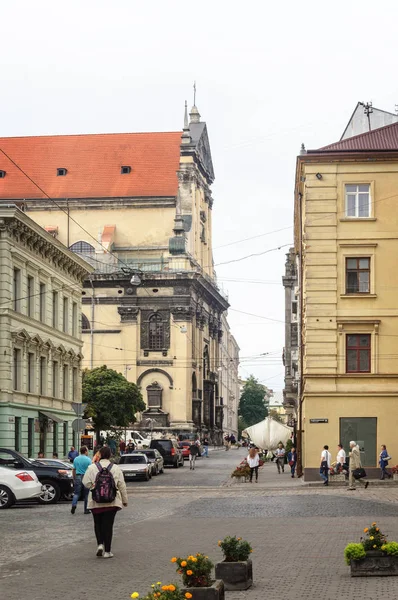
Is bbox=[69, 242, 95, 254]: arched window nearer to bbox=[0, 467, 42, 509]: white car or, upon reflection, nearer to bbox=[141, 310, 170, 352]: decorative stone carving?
bbox=[141, 310, 170, 352]: decorative stone carving

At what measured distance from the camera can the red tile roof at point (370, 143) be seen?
Result: 45469 mm

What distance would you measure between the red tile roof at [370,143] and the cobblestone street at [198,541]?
14778 millimetres

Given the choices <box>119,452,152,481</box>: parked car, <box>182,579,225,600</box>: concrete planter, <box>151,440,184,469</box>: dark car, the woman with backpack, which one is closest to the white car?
the woman with backpack

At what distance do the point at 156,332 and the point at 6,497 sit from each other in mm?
74489

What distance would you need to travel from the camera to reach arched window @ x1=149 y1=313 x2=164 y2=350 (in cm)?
10369

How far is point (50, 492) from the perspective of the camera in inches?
1283

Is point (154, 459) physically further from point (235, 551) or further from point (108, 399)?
point (235, 551)

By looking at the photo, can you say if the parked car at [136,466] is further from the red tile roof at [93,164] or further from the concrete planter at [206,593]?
the red tile roof at [93,164]

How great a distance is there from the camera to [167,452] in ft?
215

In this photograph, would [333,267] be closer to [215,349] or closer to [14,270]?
[14,270]

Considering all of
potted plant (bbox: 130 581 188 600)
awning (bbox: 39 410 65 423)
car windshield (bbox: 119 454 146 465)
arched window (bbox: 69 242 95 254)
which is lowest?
car windshield (bbox: 119 454 146 465)

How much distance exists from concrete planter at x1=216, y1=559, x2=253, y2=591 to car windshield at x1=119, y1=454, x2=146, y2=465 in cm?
3634

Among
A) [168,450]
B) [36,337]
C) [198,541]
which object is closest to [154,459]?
[36,337]

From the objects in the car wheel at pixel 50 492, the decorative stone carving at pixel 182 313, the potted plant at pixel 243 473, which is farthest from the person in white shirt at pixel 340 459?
the decorative stone carving at pixel 182 313
